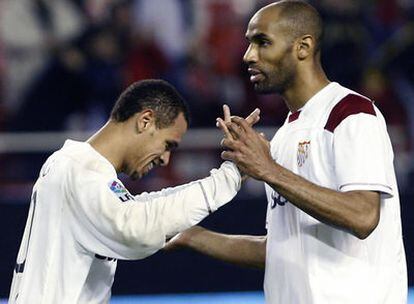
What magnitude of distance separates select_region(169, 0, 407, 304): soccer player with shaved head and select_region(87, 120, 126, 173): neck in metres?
0.48

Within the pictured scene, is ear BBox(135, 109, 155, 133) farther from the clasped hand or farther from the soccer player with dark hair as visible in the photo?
the clasped hand

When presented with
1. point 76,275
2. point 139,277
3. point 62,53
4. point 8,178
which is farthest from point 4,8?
point 76,275

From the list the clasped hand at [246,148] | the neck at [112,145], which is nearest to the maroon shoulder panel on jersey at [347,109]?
the clasped hand at [246,148]

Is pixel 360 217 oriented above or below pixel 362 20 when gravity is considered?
below

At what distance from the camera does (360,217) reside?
498cm

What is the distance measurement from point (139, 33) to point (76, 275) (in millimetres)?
6094

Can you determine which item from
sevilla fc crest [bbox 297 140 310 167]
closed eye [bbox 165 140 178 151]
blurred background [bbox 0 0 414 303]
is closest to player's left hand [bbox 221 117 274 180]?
sevilla fc crest [bbox 297 140 310 167]

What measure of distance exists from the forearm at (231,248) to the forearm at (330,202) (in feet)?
3.33

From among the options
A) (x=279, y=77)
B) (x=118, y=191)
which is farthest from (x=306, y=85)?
(x=118, y=191)

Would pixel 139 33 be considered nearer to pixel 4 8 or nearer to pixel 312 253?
pixel 4 8

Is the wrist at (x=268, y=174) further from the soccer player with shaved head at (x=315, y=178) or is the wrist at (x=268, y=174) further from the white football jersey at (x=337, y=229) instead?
the white football jersey at (x=337, y=229)

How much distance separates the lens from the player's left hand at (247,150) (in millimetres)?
5047

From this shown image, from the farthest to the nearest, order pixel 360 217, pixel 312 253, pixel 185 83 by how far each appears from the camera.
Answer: pixel 185 83 < pixel 312 253 < pixel 360 217

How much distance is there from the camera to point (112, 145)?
17.5 ft
